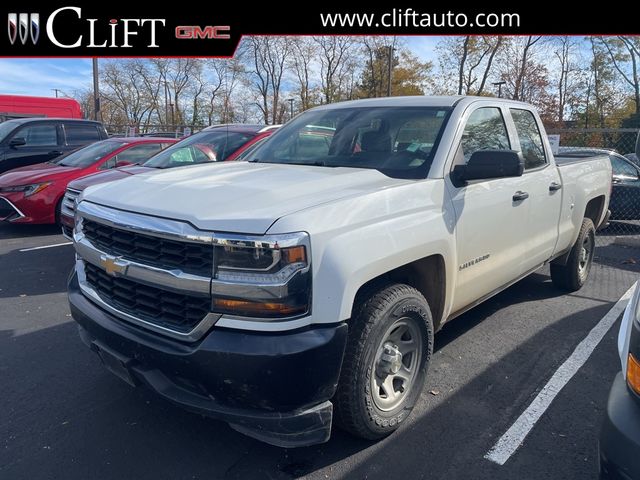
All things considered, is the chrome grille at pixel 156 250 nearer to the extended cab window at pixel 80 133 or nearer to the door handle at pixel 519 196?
the door handle at pixel 519 196

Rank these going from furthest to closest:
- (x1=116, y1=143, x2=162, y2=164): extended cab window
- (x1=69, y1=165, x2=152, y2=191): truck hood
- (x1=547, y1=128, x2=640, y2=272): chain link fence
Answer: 1. (x1=116, y1=143, x2=162, y2=164): extended cab window
2. (x1=547, y1=128, x2=640, y2=272): chain link fence
3. (x1=69, y1=165, x2=152, y2=191): truck hood

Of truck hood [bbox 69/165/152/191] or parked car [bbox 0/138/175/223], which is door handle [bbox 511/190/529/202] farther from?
parked car [bbox 0/138/175/223]

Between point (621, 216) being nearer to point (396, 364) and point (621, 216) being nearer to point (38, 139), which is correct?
point (396, 364)

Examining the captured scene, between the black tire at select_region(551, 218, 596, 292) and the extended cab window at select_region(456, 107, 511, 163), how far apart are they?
1.99 meters

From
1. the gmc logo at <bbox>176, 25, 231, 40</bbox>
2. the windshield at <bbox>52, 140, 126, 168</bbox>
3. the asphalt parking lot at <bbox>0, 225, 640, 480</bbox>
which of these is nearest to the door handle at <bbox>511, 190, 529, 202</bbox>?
the asphalt parking lot at <bbox>0, 225, 640, 480</bbox>

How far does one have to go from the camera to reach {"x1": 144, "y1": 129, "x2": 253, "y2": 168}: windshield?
6.98m

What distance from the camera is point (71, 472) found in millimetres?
2627

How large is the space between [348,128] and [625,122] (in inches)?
1277

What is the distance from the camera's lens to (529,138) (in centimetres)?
443

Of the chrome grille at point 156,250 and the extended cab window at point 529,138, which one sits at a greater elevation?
the extended cab window at point 529,138

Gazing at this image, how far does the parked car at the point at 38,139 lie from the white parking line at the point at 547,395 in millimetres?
10153

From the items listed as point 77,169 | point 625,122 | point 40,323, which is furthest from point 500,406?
point 625,122

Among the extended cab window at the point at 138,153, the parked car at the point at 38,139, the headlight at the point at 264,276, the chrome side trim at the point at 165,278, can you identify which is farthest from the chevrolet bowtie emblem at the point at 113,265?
the parked car at the point at 38,139

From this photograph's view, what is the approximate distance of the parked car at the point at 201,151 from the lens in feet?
21.1
